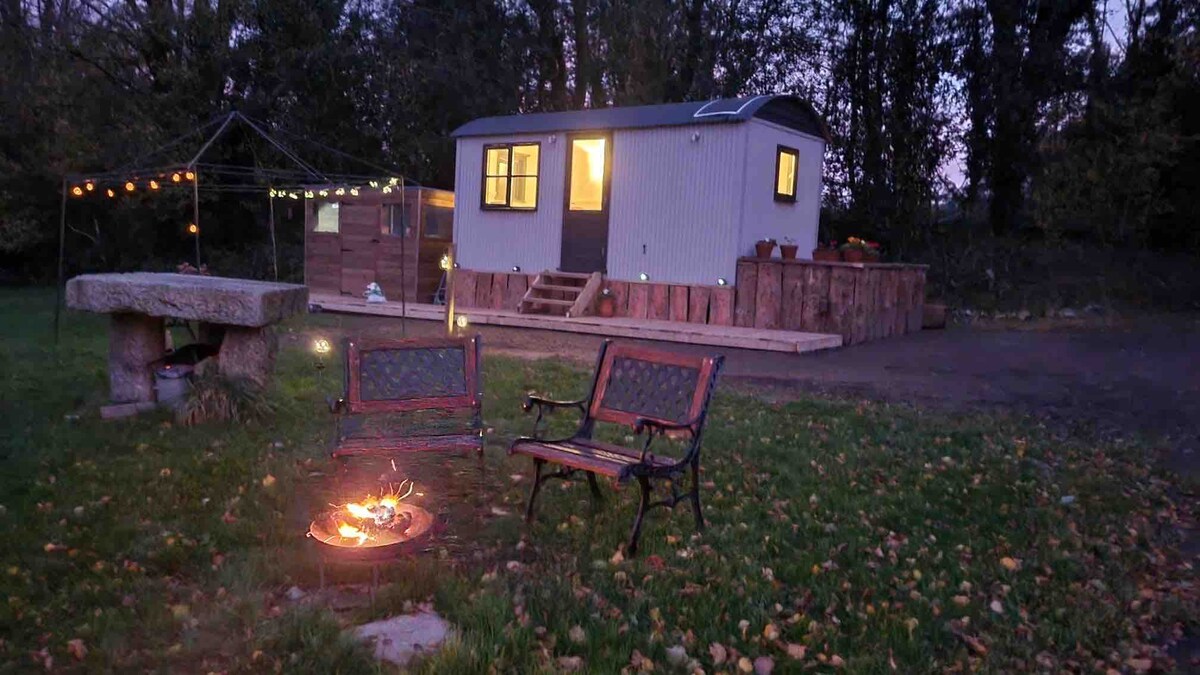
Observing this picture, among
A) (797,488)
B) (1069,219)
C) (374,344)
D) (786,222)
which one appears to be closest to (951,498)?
(797,488)

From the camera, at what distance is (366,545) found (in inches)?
140

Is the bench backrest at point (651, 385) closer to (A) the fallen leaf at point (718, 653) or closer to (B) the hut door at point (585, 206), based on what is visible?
(A) the fallen leaf at point (718, 653)

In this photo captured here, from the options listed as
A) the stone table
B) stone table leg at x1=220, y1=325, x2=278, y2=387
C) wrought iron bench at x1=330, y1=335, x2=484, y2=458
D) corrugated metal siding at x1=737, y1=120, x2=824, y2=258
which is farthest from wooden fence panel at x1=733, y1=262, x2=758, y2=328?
wrought iron bench at x1=330, y1=335, x2=484, y2=458

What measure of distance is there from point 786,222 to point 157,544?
12504 mm

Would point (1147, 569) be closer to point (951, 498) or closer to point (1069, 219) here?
point (951, 498)

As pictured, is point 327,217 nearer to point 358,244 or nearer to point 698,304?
point 358,244

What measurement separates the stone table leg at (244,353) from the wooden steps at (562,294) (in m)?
7.79

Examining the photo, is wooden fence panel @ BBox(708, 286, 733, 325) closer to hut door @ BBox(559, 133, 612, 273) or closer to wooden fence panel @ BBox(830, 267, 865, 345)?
wooden fence panel @ BBox(830, 267, 865, 345)

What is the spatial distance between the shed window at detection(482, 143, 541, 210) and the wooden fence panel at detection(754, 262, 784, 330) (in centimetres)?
428

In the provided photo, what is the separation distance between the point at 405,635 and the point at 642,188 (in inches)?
475

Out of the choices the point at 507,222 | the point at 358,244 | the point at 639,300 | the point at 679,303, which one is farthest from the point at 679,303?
the point at 358,244

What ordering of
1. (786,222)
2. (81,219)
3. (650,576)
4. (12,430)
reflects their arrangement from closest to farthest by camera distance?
1. (650,576)
2. (12,430)
3. (786,222)
4. (81,219)

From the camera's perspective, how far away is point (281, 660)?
3117 millimetres

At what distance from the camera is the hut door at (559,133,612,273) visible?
50.3 ft
